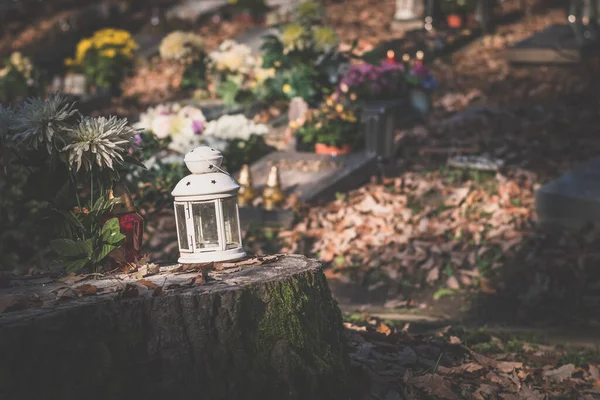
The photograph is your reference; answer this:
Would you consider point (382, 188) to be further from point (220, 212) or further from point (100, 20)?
point (100, 20)

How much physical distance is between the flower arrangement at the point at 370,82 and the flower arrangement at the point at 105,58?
578cm

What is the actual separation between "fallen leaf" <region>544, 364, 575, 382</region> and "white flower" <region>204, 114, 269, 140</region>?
6107 millimetres

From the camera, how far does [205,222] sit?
508 cm

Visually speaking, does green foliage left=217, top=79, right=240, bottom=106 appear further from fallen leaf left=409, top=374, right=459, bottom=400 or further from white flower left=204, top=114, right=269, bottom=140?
fallen leaf left=409, top=374, right=459, bottom=400

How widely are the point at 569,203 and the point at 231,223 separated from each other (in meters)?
4.62

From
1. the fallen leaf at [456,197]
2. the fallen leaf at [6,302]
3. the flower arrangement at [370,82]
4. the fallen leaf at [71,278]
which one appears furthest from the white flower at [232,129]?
the fallen leaf at [6,302]

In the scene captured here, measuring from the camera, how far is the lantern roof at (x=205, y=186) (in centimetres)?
495

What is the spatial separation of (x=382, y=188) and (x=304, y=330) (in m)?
6.12

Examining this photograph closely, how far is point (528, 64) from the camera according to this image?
51.6ft

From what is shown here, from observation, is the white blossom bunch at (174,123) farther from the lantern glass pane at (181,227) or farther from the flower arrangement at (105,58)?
the flower arrangement at (105,58)

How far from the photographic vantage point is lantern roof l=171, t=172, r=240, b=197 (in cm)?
495

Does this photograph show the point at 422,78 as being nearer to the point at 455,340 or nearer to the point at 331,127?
the point at 331,127

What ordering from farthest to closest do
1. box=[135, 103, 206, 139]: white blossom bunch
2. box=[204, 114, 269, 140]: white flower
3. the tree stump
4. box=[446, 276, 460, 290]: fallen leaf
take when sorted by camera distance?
box=[204, 114, 269, 140]: white flower → box=[135, 103, 206, 139]: white blossom bunch → box=[446, 276, 460, 290]: fallen leaf → the tree stump

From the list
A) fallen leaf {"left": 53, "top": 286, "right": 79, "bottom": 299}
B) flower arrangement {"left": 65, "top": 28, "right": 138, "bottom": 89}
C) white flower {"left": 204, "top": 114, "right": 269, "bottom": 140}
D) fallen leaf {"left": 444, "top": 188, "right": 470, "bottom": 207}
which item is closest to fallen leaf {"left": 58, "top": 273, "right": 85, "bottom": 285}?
fallen leaf {"left": 53, "top": 286, "right": 79, "bottom": 299}
